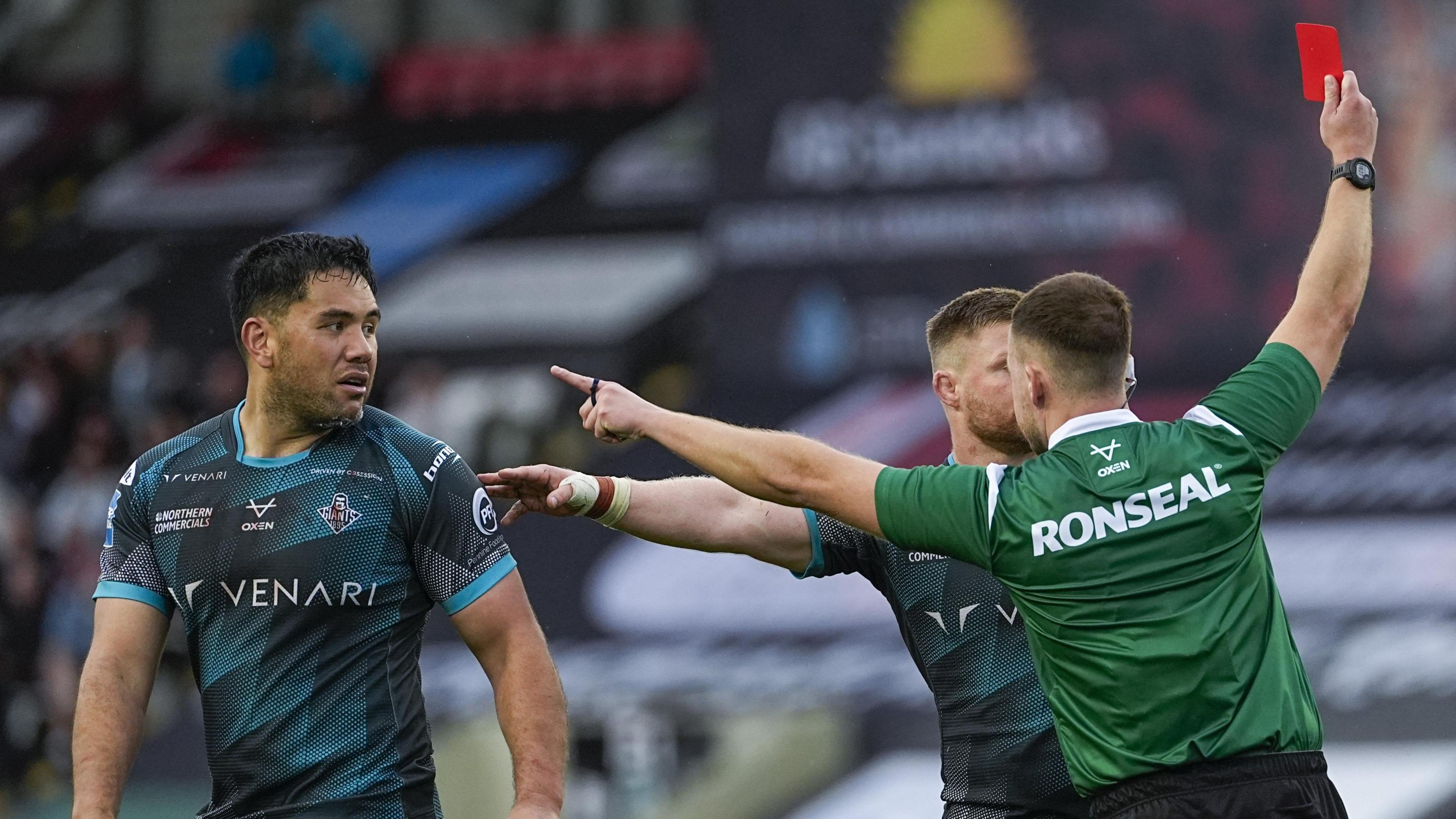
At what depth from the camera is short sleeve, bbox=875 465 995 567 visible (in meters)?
3.97

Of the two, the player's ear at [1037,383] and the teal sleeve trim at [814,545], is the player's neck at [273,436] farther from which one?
the player's ear at [1037,383]

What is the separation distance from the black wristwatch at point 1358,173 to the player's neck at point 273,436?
266cm

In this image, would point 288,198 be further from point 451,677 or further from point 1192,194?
point 1192,194

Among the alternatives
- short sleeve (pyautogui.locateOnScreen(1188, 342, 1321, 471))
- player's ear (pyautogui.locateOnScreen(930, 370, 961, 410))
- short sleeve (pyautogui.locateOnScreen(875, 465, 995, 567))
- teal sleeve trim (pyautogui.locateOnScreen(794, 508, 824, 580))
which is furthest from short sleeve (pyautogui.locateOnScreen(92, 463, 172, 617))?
short sleeve (pyautogui.locateOnScreen(1188, 342, 1321, 471))

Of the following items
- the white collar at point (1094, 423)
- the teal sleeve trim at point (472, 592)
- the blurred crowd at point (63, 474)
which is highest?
the blurred crowd at point (63, 474)

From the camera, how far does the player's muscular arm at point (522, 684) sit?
4332 mm

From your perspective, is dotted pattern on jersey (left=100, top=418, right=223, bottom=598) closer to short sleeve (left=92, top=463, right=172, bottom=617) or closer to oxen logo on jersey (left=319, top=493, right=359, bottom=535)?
short sleeve (left=92, top=463, right=172, bottom=617)

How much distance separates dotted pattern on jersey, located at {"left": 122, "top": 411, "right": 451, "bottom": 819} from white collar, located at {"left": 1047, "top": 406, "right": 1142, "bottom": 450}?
4.98ft

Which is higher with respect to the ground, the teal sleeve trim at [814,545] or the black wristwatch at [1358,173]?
the black wristwatch at [1358,173]

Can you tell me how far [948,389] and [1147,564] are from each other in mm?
1148

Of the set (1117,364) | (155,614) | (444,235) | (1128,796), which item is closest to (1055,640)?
(1128,796)

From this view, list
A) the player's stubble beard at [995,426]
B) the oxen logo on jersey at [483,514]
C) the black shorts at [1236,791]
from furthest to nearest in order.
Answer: the player's stubble beard at [995,426]
the oxen logo on jersey at [483,514]
the black shorts at [1236,791]

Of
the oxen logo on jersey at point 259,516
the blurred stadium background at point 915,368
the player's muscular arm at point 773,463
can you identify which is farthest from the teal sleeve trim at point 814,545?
the blurred stadium background at point 915,368

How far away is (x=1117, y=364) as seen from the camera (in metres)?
4.03
